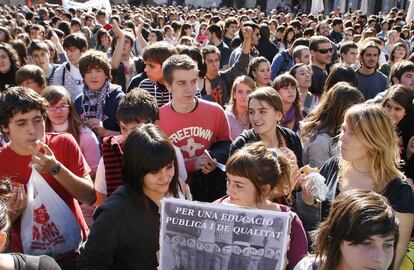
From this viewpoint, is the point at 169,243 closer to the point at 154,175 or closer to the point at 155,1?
the point at 154,175

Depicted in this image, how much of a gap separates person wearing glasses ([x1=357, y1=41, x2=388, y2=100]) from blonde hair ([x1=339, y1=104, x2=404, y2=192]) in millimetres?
3450

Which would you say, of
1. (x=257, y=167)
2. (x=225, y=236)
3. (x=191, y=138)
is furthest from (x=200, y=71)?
(x=225, y=236)

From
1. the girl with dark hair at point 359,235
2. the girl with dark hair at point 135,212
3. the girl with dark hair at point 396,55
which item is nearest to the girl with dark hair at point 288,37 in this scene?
the girl with dark hair at point 396,55

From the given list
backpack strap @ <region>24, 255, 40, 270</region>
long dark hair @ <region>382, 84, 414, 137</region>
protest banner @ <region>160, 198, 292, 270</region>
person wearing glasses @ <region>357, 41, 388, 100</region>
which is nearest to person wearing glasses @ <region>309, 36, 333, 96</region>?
person wearing glasses @ <region>357, 41, 388, 100</region>

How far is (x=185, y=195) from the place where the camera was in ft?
8.78

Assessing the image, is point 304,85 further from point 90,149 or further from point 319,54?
point 90,149

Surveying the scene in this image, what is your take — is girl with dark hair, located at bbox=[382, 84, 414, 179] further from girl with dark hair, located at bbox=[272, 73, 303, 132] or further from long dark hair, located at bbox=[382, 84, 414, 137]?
girl with dark hair, located at bbox=[272, 73, 303, 132]

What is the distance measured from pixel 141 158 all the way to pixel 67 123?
5.34 ft

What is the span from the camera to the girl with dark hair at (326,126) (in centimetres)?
373

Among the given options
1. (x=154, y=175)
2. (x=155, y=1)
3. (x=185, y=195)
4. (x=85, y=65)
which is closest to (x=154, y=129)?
(x=154, y=175)

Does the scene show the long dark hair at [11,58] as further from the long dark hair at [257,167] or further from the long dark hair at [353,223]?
the long dark hair at [353,223]

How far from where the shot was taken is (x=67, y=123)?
3.62 m

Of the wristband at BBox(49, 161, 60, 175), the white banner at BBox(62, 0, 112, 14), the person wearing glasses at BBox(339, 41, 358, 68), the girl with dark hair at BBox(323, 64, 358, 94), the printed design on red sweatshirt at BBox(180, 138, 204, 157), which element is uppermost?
the white banner at BBox(62, 0, 112, 14)

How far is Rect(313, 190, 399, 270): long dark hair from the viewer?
1756 millimetres
